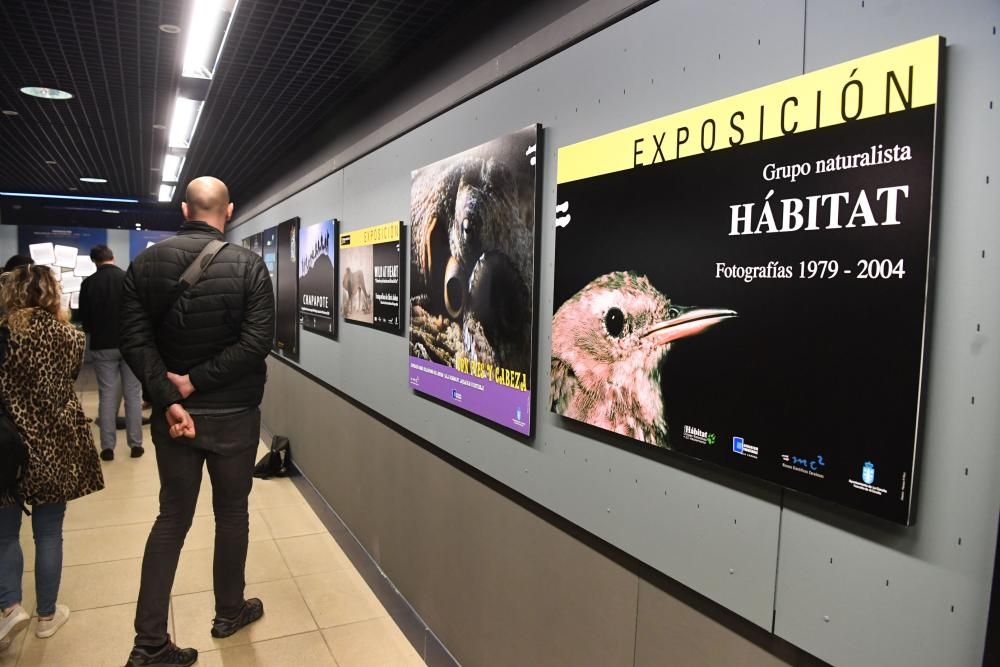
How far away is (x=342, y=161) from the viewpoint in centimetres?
378

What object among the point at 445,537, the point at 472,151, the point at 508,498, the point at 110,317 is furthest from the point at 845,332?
the point at 110,317

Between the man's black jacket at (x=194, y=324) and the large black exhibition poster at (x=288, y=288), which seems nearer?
the man's black jacket at (x=194, y=324)

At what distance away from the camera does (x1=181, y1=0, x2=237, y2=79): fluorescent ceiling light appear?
2635 millimetres

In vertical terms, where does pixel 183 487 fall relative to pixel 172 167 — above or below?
below

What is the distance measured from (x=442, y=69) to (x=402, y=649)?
242 cm

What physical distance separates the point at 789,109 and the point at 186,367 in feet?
7.15

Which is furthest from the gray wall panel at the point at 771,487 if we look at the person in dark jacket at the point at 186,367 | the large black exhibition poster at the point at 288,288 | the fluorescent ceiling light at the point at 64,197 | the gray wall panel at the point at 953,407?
the fluorescent ceiling light at the point at 64,197

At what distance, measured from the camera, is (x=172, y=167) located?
6559 mm

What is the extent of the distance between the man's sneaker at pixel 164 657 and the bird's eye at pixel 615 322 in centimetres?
211

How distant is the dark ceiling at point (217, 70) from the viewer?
2.66 metres

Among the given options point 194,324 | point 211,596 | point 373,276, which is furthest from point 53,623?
point 373,276

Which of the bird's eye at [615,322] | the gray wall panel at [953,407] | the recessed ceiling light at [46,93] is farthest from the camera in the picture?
the recessed ceiling light at [46,93]

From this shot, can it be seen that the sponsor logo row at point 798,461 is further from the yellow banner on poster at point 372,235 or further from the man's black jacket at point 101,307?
the man's black jacket at point 101,307

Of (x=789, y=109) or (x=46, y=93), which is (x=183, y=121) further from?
(x=789, y=109)
